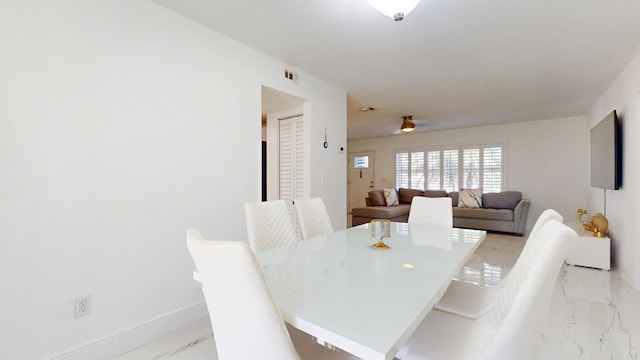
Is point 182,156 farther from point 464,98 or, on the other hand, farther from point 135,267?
point 464,98

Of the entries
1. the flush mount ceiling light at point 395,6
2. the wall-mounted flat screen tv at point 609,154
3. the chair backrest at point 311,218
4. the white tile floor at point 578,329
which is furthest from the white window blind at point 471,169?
the flush mount ceiling light at point 395,6

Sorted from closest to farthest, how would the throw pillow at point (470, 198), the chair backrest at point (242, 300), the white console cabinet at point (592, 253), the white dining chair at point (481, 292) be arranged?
the chair backrest at point (242, 300) → the white dining chair at point (481, 292) → the white console cabinet at point (592, 253) → the throw pillow at point (470, 198)

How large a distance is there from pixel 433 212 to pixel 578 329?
1241 millimetres

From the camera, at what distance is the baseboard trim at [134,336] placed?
1606 mm

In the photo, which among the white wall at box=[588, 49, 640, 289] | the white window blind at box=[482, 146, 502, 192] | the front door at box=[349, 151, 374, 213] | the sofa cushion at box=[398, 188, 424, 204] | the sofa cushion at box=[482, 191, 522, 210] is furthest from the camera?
the front door at box=[349, 151, 374, 213]

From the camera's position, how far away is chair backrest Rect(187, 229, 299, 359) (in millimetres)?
716

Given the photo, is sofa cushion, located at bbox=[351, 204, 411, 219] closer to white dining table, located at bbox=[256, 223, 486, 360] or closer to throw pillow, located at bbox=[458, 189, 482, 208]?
throw pillow, located at bbox=[458, 189, 482, 208]

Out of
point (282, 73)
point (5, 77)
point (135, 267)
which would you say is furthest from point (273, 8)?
point (135, 267)

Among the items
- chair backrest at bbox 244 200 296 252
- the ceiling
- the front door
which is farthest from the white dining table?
the front door

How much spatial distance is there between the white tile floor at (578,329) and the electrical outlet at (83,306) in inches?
13.7

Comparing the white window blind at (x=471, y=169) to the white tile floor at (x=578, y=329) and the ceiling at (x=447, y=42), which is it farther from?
the white tile floor at (x=578, y=329)

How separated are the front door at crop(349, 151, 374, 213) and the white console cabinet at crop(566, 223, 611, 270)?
5.05m

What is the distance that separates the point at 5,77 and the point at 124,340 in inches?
63.0

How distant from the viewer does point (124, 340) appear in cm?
176
